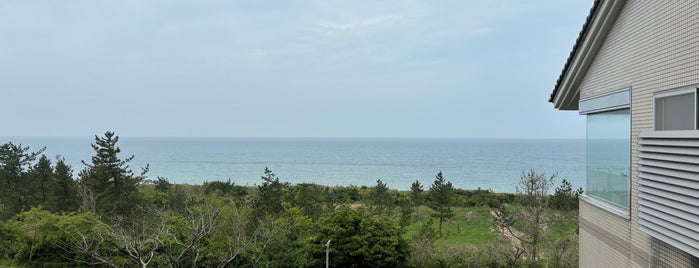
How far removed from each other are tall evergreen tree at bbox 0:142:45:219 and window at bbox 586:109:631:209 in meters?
23.2

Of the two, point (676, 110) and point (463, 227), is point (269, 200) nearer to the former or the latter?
point (463, 227)

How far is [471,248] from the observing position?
51.3ft

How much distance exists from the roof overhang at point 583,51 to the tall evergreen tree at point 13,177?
22.9 m

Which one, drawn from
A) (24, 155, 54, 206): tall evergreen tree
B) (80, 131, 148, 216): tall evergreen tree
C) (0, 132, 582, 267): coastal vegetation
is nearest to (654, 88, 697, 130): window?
(0, 132, 582, 267): coastal vegetation

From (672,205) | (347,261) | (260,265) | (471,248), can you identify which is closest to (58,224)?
(260,265)

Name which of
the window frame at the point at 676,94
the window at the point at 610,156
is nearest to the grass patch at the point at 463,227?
the window at the point at 610,156

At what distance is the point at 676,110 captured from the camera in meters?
3.92

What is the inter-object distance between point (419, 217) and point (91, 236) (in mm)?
14502

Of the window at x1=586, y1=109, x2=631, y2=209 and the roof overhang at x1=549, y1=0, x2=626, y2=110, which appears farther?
the roof overhang at x1=549, y1=0, x2=626, y2=110

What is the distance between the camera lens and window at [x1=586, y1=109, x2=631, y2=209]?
495 centimetres

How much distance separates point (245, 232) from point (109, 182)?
7.66 metres

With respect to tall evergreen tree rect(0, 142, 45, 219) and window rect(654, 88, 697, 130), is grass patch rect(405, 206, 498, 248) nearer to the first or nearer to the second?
window rect(654, 88, 697, 130)

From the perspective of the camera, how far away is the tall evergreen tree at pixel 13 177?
21062mm

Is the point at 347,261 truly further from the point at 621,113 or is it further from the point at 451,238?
the point at 621,113
